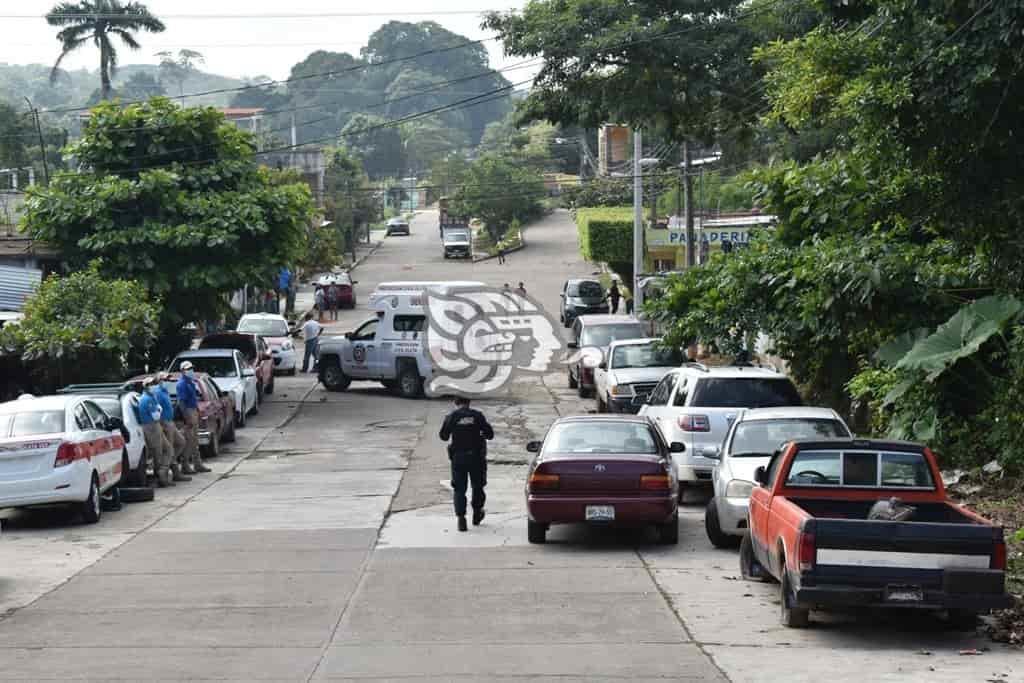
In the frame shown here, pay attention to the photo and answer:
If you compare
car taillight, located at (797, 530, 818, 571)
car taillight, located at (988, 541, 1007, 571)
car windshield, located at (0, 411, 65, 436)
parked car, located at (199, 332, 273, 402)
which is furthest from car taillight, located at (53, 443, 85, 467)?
parked car, located at (199, 332, 273, 402)

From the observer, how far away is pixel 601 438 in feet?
57.1

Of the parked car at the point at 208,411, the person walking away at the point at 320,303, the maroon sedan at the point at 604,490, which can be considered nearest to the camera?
the maroon sedan at the point at 604,490

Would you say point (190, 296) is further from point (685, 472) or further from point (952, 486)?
point (952, 486)

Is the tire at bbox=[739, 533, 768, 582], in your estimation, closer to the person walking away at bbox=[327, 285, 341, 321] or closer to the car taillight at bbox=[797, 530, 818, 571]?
the car taillight at bbox=[797, 530, 818, 571]

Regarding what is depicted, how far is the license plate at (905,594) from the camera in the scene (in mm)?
11312

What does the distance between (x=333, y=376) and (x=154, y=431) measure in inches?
644

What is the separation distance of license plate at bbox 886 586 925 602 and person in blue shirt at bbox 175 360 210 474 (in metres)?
15.5

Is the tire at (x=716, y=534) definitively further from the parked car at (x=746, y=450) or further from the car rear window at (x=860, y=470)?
the car rear window at (x=860, y=470)

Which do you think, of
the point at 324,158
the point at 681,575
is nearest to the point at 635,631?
the point at 681,575

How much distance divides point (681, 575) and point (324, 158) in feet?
306

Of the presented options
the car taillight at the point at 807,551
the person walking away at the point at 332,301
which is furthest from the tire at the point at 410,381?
the car taillight at the point at 807,551

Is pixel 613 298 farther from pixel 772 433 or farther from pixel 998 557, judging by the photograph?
pixel 998 557

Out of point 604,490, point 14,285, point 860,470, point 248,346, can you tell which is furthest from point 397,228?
point 860,470

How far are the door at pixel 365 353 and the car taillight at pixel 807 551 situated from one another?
26.2m
